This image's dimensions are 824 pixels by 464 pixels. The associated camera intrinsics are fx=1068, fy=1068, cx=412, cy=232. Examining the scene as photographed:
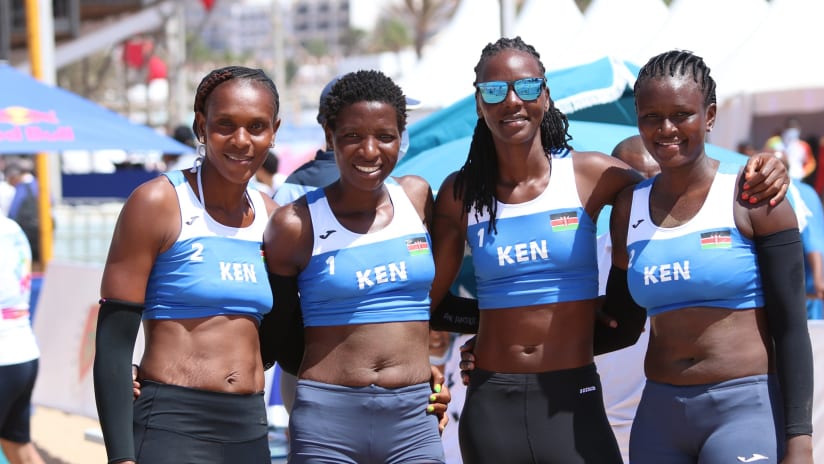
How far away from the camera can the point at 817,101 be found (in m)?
15.0

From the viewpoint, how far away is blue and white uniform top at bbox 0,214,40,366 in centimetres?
601

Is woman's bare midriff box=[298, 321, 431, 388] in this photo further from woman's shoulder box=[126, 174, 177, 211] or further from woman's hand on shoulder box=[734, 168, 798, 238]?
woman's hand on shoulder box=[734, 168, 798, 238]

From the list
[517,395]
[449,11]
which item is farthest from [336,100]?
[449,11]

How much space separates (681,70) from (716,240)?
56 cm

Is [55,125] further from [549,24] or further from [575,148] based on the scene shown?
[549,24]

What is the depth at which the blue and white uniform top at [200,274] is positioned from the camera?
3.31 m

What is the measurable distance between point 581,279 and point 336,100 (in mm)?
1051

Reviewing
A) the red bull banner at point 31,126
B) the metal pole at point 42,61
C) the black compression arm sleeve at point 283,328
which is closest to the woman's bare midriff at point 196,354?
the black compression arm sleeve at point 283,328

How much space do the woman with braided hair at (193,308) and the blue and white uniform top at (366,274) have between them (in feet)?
0.66

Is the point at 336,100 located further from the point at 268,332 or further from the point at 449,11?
the point at 449,11

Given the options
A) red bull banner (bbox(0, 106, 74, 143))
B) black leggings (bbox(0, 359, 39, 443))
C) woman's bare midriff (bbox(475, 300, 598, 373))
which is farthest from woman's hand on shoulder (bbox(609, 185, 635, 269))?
red bull banner (bbox(0, 106, 74, 143))

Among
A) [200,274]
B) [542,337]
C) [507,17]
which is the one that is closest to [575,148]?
[507,17]

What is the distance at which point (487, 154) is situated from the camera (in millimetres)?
3953

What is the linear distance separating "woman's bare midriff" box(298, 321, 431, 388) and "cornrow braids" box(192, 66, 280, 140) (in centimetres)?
78
